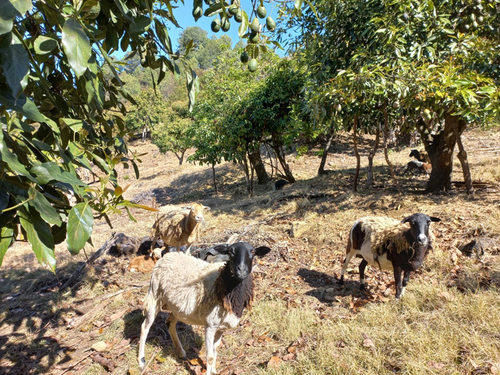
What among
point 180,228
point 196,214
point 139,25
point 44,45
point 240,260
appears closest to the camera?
point 44,45

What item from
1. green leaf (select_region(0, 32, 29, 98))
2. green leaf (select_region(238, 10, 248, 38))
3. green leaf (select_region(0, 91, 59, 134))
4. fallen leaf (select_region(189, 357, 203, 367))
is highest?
green leaf (select_region(238, 10, 248, 38))

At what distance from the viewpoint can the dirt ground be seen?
14.1 ft

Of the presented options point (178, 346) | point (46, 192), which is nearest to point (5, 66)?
point (46, 192)

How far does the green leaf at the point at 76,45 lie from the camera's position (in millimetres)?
1167

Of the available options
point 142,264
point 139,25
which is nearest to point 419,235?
point 139,25

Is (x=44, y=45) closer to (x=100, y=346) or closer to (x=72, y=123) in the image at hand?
(x=72, y=123)

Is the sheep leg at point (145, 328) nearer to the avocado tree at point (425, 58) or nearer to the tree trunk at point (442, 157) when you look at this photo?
the avocado tree at point (425, 58)

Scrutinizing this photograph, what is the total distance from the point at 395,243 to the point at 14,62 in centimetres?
499

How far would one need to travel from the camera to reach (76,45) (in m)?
1.20

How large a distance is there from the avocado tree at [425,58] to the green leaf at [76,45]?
5742 millimetres

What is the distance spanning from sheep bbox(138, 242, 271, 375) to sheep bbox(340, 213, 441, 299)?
2.21 meters

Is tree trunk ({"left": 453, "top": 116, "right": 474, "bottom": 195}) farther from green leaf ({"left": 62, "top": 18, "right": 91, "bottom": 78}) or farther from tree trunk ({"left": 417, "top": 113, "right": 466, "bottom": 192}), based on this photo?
green leaf ({"left": 62, "top": 18, "right": 91, "bottom": 78})

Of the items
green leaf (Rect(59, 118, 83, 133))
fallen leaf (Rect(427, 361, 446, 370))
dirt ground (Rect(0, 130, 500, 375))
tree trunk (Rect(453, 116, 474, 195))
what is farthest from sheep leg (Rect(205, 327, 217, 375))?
tree trunk (Rect(453, 116, 474, 195))

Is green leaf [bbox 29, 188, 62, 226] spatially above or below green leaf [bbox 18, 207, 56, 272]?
above
